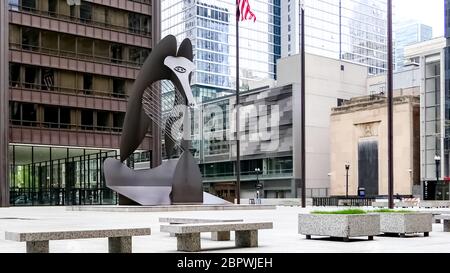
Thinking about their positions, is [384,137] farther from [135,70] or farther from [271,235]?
[271,235]

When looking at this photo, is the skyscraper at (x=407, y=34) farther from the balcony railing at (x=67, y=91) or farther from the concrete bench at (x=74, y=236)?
the concrete bench at (x=74, y=236)

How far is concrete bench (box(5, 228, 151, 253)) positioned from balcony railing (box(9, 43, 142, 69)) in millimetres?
43414

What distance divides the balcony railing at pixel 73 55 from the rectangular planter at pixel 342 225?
1665 inches

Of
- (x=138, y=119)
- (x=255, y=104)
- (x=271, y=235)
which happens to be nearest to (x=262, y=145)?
(x=255, y=104)

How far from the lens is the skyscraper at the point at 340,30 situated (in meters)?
140

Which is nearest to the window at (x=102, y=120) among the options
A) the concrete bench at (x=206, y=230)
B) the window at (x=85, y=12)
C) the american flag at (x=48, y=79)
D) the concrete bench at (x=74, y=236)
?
the american flag at (x=48, y=79)

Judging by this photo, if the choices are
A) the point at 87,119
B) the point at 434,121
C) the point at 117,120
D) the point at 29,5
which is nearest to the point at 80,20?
the point at 29,5

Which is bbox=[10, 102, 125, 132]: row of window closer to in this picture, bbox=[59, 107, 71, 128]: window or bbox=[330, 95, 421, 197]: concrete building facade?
bbox=[59, 107, 71, 128]: window

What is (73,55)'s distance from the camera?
53969mm

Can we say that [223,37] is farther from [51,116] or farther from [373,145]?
[51,116]

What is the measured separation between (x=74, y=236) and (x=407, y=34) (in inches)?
7345
